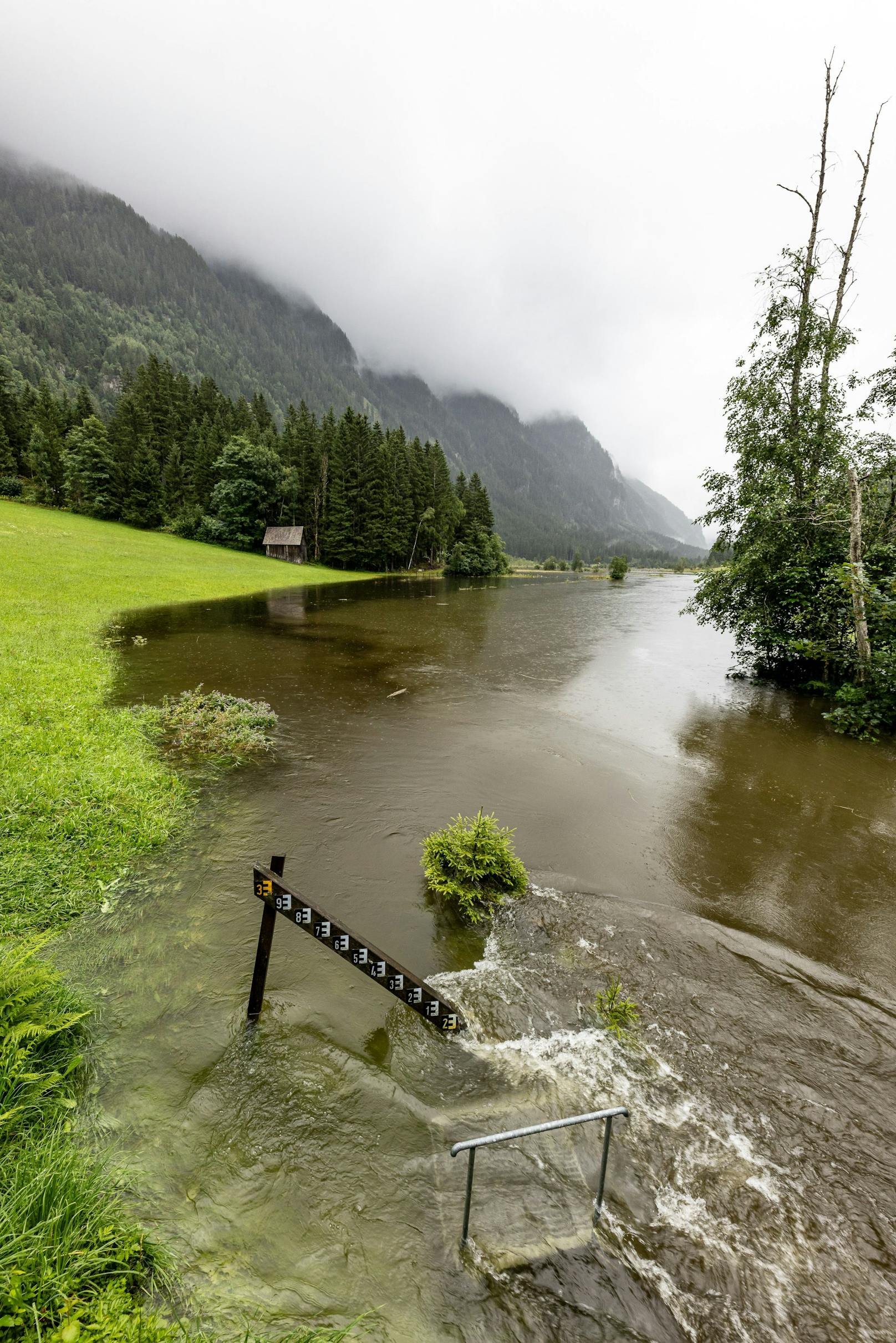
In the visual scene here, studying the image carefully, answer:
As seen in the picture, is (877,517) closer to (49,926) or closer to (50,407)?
(49,926)

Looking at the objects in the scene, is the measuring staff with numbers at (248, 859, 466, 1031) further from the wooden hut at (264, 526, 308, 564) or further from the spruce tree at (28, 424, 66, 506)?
the spruce tree at (28, 424, 66, 506)

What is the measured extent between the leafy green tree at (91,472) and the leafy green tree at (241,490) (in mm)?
11497

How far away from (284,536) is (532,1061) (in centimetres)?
6799

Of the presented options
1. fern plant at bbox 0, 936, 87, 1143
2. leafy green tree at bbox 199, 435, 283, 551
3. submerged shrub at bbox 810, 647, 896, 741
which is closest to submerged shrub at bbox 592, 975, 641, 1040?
fern plant at bbox 0, 936, 87, 1143

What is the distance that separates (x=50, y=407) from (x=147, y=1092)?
88.9 meters

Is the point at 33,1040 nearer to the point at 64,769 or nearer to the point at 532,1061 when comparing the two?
the point at 532,1061

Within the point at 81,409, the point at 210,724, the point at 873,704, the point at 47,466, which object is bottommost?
the point at 210,724

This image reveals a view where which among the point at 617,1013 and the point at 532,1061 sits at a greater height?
the point at 617,1013

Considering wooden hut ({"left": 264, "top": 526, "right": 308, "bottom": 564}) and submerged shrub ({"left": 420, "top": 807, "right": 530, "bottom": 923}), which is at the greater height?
wooden hut ({"left": 264, "top": 526, "right": 308, "bottom": 564})

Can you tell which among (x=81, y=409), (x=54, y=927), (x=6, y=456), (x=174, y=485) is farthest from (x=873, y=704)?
(x=81, y=409)

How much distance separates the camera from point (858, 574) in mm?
14227

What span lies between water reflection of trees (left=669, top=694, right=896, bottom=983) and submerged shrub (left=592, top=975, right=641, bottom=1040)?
256 centimetres

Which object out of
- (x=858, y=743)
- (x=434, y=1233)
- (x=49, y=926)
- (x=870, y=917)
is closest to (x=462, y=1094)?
(x=434, y=1233)

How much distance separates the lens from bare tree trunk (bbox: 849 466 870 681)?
1430 cm
